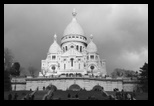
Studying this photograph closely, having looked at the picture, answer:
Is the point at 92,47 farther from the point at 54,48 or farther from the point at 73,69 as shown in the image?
the point at 73,69

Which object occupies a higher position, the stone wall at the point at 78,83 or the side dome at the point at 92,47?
the side dome at the point at 92,47

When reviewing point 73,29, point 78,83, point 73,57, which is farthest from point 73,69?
point 73,29

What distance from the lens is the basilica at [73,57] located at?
7438 cm

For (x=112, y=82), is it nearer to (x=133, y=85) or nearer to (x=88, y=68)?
(x=133, y=85)

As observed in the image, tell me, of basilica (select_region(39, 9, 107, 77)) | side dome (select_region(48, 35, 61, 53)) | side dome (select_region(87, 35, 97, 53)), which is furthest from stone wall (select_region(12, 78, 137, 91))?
side dome (select_region(48, 35, 61, 53))

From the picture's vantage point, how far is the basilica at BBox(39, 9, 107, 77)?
74.4 m

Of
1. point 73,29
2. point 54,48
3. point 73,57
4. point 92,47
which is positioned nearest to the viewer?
point 73,57

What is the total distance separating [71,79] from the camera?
5897cm

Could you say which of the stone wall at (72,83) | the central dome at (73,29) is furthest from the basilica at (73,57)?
the stone wall at (72,83)

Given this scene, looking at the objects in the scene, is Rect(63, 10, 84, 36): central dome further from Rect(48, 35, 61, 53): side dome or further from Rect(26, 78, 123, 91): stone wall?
Rect(26, 78, 123, 91): stone wall

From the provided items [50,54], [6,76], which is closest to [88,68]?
[50,54]

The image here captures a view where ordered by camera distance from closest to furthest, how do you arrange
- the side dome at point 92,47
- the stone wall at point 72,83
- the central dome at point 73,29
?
the stone wall at point 72,83
the side dome at point 92,47
the central dome at point 73,29

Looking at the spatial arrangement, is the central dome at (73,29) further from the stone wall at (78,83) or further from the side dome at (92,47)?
the stone wall at (78,83)

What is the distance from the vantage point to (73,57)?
247 feet
